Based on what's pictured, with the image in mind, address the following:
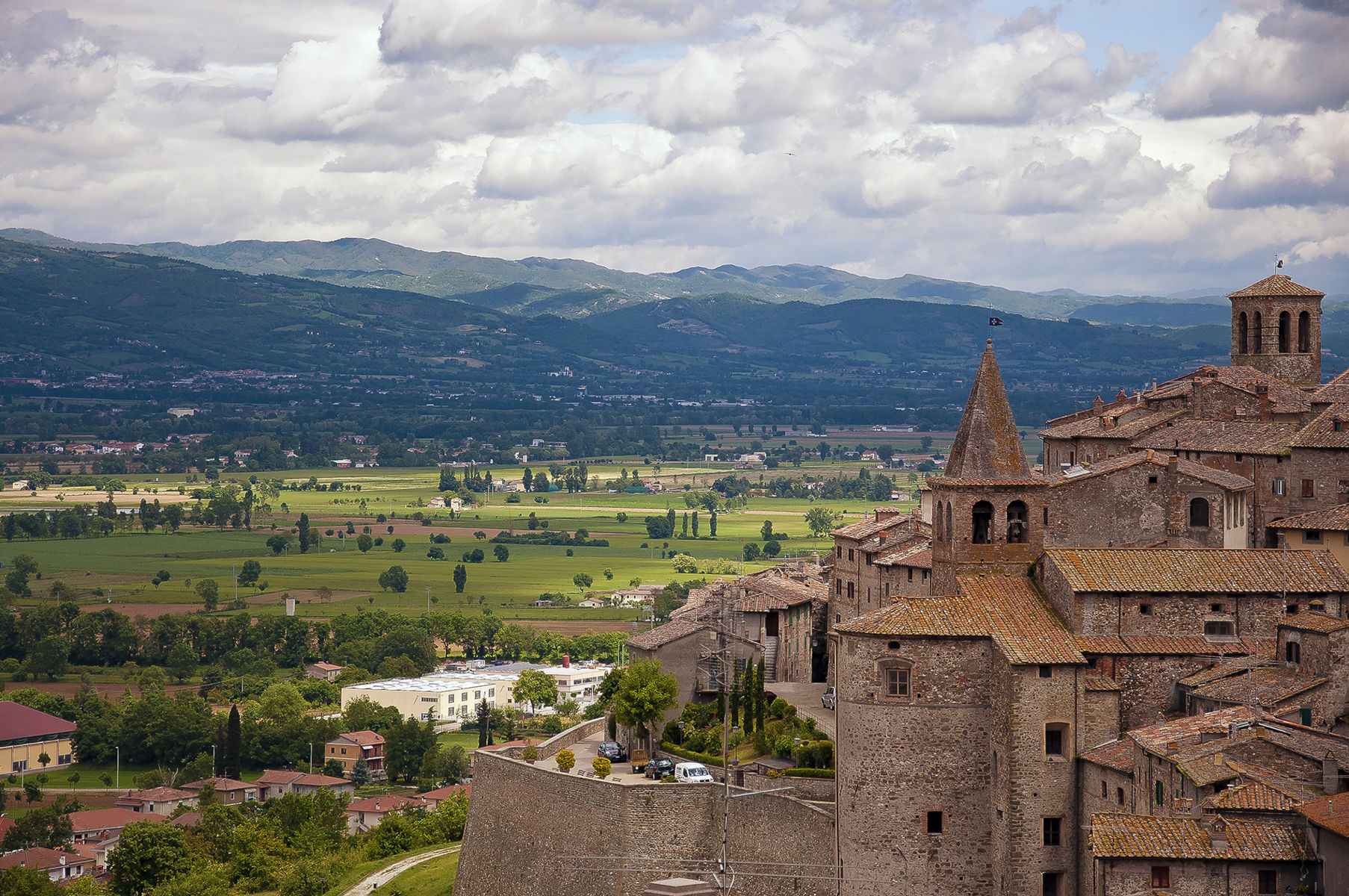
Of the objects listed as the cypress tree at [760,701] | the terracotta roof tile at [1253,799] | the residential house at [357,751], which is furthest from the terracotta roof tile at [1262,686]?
the residential house at [357,751]

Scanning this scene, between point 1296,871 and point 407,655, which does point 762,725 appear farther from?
point 407,655

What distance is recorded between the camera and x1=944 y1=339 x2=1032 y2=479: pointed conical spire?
5712 cm

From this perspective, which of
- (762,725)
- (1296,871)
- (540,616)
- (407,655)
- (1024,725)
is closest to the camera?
(1296,871)

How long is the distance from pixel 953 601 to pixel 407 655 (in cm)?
11129

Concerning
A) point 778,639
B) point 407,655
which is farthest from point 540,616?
point 778,639

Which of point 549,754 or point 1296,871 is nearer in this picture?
point 1296,871

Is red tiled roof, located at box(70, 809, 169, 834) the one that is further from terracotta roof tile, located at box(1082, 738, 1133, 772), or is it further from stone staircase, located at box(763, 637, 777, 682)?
terracotta roof tile, located at box(1082, 738, 1133, 772)

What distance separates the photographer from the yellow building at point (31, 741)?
442ft

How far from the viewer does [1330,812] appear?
43000 mm

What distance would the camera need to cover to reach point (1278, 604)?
5484 cm

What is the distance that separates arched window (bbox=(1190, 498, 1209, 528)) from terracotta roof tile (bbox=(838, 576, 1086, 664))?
11729 millimetres

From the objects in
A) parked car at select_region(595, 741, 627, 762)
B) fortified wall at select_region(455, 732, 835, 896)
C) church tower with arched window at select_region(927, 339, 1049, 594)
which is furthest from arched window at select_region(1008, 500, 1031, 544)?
parked car at select_region(595, 741, 627, 762)

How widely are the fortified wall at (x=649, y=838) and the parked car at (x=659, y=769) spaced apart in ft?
7.14

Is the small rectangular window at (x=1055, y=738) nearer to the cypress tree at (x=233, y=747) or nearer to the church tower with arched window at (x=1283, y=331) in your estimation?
the church tower with arched window at (x=1283, y=331)
